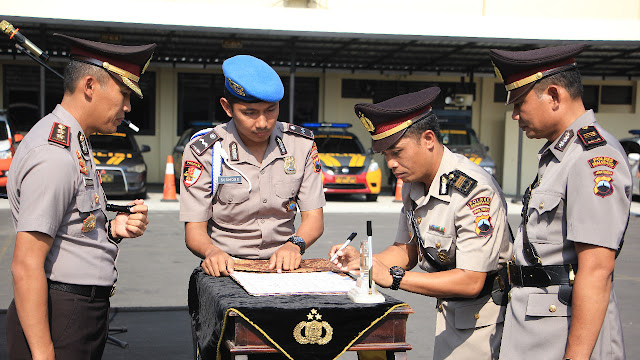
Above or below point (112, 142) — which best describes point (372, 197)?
below

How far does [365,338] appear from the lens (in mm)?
2510

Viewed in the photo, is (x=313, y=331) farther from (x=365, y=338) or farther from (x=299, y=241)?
(x=299, y=241)

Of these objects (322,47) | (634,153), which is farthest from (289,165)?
(634,153)

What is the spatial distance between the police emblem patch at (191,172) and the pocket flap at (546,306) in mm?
1662

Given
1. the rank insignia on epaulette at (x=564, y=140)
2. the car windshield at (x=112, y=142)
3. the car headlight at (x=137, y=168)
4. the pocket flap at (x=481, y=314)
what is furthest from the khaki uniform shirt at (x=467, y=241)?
the car windshield at (x=112, y=142)

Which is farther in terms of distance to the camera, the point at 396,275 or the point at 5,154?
the point at 5,154

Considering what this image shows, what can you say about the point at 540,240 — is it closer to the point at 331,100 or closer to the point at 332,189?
the point at 332,189

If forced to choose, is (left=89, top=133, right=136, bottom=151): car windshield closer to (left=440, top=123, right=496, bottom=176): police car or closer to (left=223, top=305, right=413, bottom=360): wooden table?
(left=440, top=123, right=496, bottom=176): police car

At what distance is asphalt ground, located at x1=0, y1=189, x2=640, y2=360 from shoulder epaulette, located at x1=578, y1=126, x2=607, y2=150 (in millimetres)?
1965

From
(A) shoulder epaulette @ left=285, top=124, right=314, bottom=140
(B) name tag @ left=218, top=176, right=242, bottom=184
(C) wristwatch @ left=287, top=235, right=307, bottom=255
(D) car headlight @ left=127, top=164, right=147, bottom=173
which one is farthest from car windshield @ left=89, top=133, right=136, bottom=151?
(C) wristwatch @ left=287, top=235, right=307, bottom=255

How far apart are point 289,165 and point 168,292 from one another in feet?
12.3

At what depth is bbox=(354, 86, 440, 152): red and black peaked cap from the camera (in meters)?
2.81

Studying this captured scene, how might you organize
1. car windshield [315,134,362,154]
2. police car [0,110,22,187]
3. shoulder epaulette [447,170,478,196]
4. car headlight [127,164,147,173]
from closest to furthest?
1. shoulder epaulette [447,170,478,196]
2. police car [0,110,22,187]
3. car headlight [127,164,147,173]
4. car windshield [315,134,362,154]

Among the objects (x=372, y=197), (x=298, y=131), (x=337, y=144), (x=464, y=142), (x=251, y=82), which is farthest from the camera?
(x=464, y=142)
